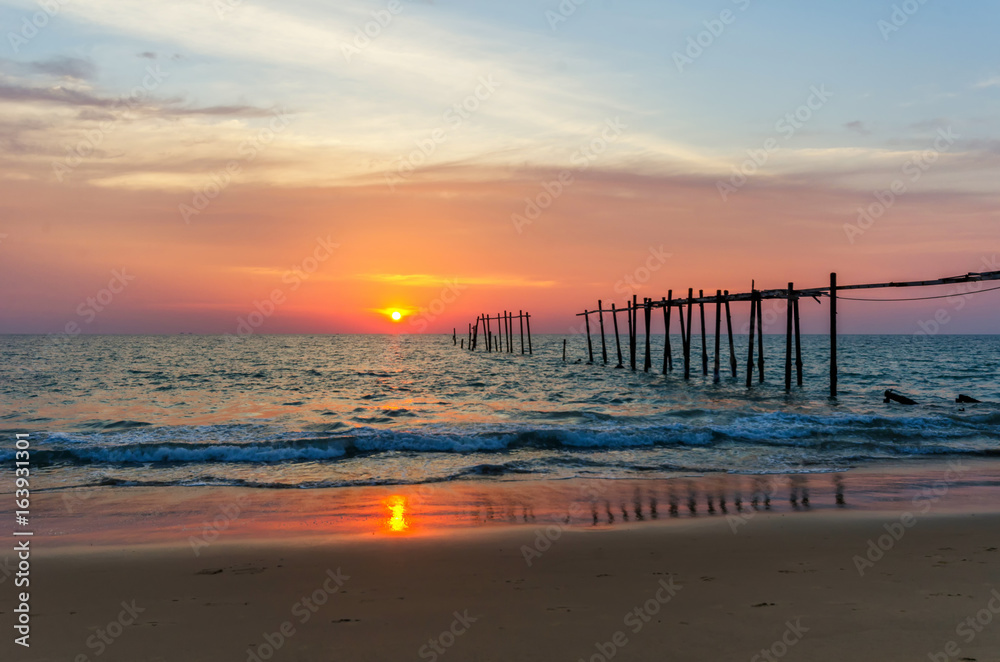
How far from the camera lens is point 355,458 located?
45.6ft

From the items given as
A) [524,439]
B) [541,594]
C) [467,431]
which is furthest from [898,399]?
[541,594]

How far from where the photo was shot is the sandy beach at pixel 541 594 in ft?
15.3

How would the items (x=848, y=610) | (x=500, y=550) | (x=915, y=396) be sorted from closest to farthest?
1. (x=848, y=610)
2. (x=500, y=550)
3. (x=915, y=396)

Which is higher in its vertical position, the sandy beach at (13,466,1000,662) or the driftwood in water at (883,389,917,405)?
the sandy beach at (13,466,1000,662)

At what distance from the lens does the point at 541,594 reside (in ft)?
18.6

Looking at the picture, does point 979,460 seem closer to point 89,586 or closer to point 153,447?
point 89,586

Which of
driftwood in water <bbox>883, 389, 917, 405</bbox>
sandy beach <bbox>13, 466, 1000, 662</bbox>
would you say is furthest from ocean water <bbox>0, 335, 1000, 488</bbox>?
sandy beach <bbox>13, 466, 1000, 662</bbox>

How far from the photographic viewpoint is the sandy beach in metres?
4.66

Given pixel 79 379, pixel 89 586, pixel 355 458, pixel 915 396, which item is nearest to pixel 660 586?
pixel 89 586

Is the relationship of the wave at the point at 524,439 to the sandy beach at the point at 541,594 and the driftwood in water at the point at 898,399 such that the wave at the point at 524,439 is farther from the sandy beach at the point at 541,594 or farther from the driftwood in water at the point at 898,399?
the sandy beach at the point at 541,594

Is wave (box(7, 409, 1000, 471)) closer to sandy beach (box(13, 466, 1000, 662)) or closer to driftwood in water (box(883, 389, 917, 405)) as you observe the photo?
driftwood in water (box(883, 389, 917, 405))

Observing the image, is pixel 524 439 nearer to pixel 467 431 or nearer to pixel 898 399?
pixel 467 431

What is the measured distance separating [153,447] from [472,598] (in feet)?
37.3

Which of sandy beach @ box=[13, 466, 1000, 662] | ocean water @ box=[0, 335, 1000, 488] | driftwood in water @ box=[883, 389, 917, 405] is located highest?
sandy beach @ box=[13, 466, 1000, 662]
